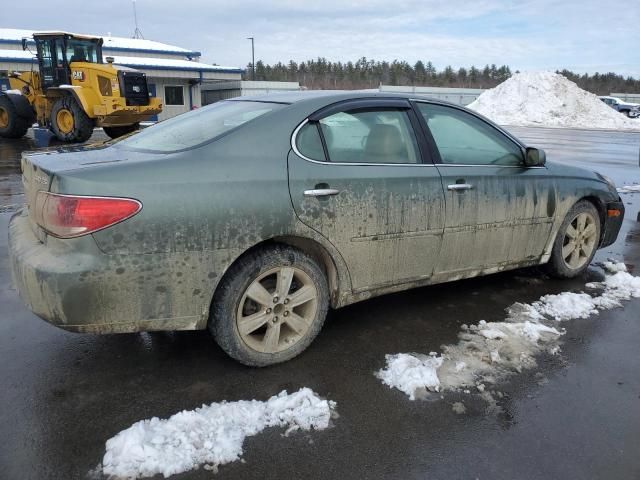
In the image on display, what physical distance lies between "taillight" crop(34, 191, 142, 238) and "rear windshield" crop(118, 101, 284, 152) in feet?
1.90

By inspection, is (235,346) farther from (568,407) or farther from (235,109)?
(568,407)

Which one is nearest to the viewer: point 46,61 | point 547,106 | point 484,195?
point 484,195

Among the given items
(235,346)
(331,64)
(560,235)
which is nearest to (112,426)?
(235,346)

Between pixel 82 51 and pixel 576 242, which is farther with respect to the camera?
pixel 82 51

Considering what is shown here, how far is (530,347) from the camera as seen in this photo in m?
3.46

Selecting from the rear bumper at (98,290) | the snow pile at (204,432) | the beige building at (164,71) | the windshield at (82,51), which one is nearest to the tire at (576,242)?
the snow pile at (204,432)

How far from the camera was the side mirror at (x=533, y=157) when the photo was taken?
4.05m

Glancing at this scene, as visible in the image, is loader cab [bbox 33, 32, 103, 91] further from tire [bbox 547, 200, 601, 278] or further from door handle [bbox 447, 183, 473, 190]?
tire [bbox 547, 200, 601, 278]

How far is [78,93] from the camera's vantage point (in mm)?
15445

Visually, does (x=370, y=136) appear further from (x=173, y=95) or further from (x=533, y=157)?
(x=173, y=95)

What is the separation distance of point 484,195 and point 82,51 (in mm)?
16467

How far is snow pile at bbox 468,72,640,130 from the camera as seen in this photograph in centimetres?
3531

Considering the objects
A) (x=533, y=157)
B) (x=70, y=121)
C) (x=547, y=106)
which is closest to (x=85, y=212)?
(x=533, y=157)

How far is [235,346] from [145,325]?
0.53m
